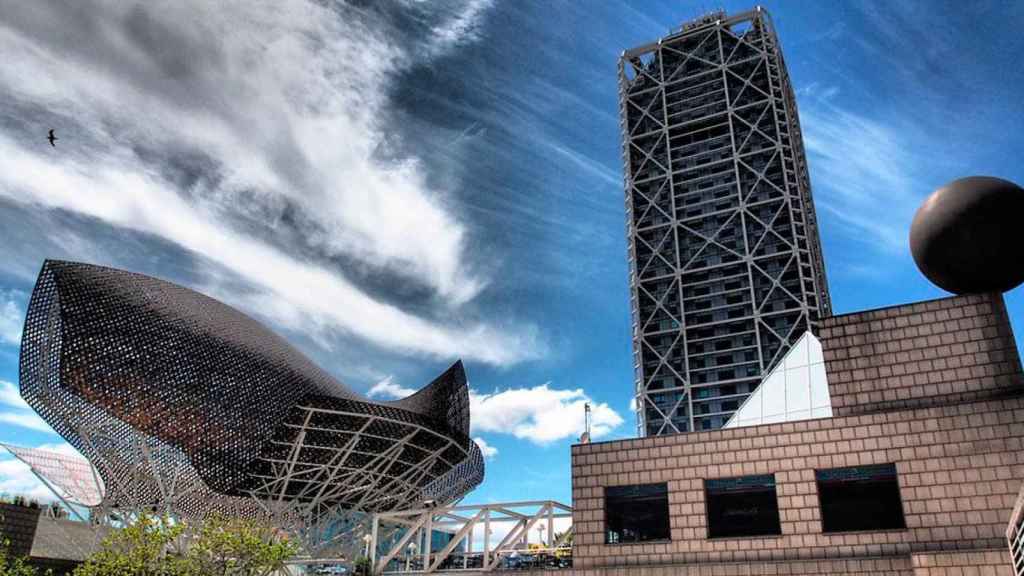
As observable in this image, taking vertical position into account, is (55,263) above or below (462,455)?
above

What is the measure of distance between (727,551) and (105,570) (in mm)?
24892

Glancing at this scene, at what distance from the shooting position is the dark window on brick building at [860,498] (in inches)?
874

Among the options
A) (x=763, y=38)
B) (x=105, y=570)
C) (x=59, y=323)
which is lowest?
(x=105, y=570)

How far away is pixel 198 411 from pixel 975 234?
49166 mm

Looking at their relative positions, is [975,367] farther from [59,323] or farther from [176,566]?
[59,323]

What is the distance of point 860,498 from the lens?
74.7ft

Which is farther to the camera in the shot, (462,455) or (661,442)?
(462,455)

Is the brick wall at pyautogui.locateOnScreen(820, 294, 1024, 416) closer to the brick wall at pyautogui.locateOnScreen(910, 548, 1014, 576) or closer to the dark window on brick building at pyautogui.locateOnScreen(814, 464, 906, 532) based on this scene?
the dark window on brick building at pyautogui.locateOnScreen(814, 464, 906, 532)

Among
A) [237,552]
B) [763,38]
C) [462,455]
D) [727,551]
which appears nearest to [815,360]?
[727,551]

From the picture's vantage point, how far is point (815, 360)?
98.3 ft

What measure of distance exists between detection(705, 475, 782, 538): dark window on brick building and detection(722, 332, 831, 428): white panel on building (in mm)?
4451

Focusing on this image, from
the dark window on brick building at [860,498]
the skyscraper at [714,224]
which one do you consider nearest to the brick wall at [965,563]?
the dark window on brick building at [860,498]

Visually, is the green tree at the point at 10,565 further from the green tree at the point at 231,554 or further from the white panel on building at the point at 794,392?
the white panel on building at the point at 794,392

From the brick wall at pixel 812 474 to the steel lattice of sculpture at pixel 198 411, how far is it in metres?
32.0
